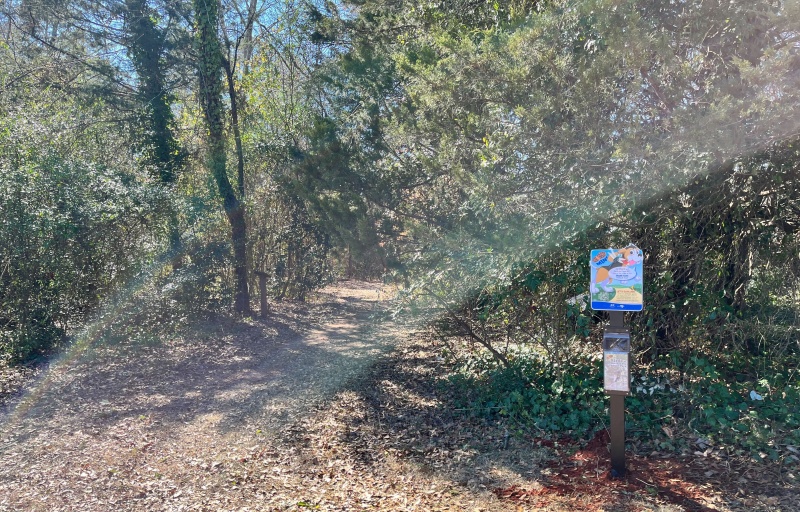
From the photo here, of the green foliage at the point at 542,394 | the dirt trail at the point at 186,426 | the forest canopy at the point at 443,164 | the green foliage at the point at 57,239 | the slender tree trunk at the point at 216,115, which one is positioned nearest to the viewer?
the dirt trail at the point at 186,426

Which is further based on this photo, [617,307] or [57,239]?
[57,239]

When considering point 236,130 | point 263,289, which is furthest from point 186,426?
point 236,130

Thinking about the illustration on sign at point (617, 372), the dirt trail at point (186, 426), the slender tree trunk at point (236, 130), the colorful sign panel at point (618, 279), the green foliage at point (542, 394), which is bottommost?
the dirt trail at point (186, 426)

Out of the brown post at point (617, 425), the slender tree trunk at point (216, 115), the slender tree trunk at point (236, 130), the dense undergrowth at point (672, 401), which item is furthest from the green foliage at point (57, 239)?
the brown post at point (617, 425)

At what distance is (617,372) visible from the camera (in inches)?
163

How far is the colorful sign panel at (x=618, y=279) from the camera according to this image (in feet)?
13.6

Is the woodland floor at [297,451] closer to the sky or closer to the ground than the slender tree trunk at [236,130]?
A: closer to the ground

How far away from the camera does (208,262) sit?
33.4 ft

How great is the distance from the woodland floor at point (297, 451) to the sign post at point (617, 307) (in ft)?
1.38

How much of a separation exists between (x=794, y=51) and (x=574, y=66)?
Answer: 5.49 ft

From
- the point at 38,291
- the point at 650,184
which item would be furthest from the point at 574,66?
the point at 38,291

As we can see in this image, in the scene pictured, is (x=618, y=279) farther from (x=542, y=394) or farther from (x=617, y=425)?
(x=542, y=394)

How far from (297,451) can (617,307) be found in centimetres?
311

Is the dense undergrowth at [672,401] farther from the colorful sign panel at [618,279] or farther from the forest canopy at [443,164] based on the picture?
the colorful sign panel at [618,279]
